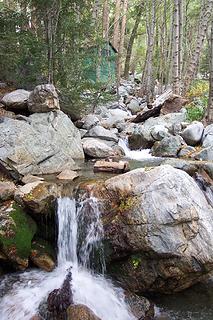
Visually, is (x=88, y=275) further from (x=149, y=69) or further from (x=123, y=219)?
(x=149, y=69)

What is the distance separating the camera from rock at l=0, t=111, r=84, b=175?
291 inches

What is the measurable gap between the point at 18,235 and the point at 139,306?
2.20 metres

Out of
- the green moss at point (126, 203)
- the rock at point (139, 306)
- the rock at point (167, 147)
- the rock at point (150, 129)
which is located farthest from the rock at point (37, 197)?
the rock at point (150, 129)

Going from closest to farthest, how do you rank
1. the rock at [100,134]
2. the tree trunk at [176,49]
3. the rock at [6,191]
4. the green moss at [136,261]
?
the green moss at [136,261] < the rock at [6,191] < the rock at [100,134] < the tree trunk at [176,49]

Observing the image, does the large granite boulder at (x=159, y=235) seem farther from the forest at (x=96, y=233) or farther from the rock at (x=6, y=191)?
the rock at (x=6, y=191)

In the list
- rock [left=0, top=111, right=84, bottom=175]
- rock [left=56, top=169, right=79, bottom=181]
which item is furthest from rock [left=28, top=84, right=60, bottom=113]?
rock [left=56, top=169, right=79, bottom=181]

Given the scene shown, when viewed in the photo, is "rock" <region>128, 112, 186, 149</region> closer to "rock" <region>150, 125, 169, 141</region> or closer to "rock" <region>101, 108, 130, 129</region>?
"rock" <region>150, 125, 169, 141</region>

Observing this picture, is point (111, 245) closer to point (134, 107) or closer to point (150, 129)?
point (150, 129)

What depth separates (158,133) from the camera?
10.2 metres

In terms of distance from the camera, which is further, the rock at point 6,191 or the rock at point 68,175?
the rock at point 68,175

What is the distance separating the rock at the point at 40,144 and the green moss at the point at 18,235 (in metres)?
1.60

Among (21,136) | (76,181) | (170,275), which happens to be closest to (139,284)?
(170,275)

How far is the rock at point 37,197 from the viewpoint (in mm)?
5785

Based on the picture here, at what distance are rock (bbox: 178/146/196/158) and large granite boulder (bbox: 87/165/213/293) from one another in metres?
3.36
